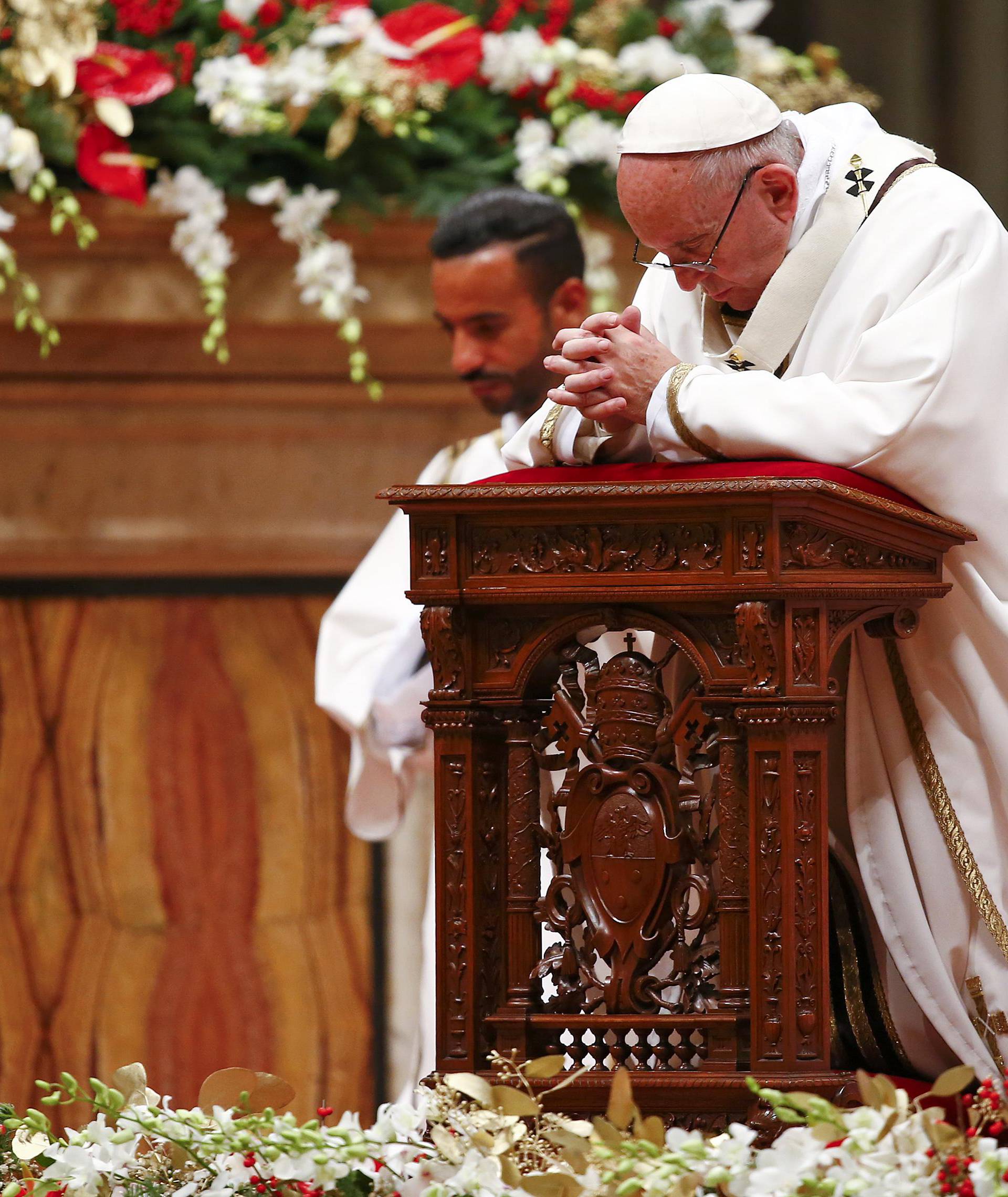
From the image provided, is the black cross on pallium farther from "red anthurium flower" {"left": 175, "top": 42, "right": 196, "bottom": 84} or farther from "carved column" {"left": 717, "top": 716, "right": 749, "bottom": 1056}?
"red anthurium flower" {"left": 175, "top": 42, "right": 196, "bottom": 84}

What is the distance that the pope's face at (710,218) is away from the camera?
2352 mm

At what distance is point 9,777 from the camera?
4949mm

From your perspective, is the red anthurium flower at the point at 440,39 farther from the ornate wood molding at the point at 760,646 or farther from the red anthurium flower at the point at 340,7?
the ornate wood molding at the point at 760,646

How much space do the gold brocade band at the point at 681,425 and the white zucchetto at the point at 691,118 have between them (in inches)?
11.5

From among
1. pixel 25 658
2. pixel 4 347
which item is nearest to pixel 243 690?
pixel 25 658

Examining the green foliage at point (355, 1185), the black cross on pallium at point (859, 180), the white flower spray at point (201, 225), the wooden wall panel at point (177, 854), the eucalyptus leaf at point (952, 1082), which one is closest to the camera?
the eucalyptus leaf at point (952, 1082)

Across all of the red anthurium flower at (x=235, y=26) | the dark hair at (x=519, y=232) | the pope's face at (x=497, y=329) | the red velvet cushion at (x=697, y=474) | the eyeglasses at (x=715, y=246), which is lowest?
the red velvet cushion at (x=697, y=474)

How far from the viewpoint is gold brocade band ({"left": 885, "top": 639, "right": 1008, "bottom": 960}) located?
2391mm

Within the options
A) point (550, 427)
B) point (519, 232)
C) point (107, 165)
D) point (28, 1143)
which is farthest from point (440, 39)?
point (28, 1143)

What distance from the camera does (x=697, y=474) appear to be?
2.20 metres

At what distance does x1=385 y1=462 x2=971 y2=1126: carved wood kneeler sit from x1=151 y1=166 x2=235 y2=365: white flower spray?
2.16 m

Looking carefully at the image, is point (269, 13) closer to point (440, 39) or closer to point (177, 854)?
point (440, 39)

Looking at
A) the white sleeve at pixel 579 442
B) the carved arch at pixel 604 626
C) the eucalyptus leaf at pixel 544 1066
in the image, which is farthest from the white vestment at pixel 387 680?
the eucalyptus leaf at pixel 544 1066

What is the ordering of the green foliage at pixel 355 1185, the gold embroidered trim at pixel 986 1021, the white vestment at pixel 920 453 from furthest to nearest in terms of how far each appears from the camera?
the gold embroidered trim at pixel 986 1021 → the white vestment at pixel 920 453 → the green foliage at pixel 355 1185
